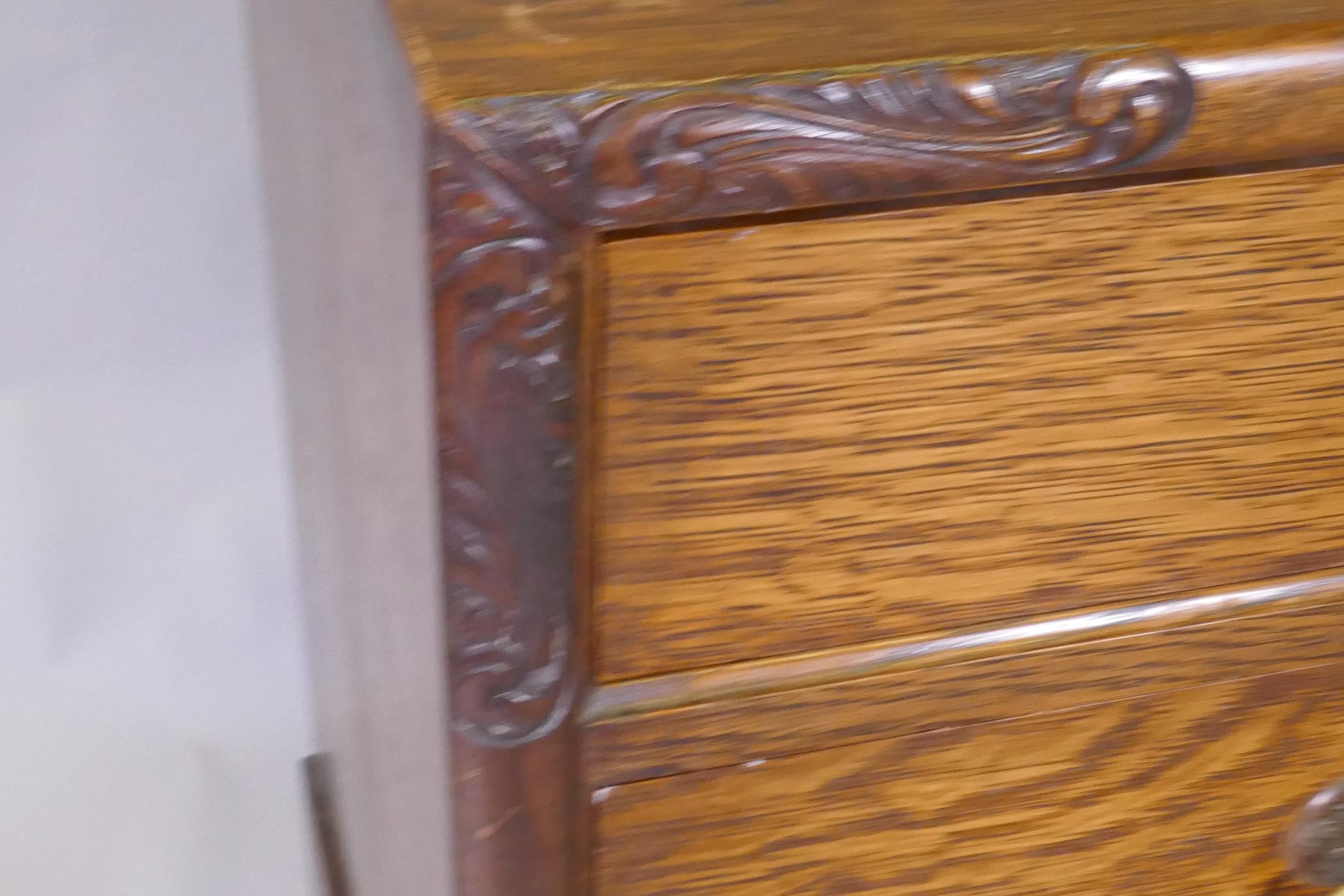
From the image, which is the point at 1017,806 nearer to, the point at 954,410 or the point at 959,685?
the point at 959,685

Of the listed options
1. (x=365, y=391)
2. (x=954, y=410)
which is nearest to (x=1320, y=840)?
(x=954, y=410)

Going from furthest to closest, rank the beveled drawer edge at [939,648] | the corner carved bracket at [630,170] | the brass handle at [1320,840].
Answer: the brass handle at [1320,840] < the beveled drawer edge at [939,648] < the corner carved bracket at [630,170]

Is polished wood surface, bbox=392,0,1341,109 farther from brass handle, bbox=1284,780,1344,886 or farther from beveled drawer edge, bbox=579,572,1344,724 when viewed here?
brass handle, bbox=1284,780,1344,886

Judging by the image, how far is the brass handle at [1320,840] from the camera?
52 cm

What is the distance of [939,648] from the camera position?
420mm

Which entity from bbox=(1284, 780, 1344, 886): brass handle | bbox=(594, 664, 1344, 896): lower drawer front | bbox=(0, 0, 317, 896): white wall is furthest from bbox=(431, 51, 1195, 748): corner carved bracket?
bbox=(0, 0, 317, 896): white wall

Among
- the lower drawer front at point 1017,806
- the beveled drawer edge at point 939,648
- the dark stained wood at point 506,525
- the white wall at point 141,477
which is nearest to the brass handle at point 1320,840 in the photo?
the lower drawer front at point 1017,806

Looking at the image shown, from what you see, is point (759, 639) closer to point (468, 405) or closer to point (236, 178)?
point (468, 405)

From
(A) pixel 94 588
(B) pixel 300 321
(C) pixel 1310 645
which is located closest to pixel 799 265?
(C) pixel 1310 645

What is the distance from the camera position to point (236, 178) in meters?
0.77

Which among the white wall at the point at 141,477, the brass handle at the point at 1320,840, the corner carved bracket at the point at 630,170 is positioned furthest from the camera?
the white wall at the point at 141,477

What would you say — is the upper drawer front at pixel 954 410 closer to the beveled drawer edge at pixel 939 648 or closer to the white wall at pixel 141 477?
the beveled drawer edge at pixel 939 648

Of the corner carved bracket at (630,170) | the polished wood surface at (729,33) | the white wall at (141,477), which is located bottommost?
the white wall at (141,477)

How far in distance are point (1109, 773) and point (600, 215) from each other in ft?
0.96
